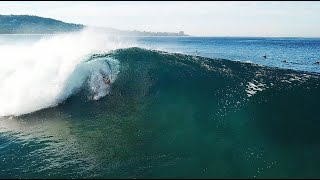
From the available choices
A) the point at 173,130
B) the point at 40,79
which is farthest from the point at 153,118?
the point at 40,79

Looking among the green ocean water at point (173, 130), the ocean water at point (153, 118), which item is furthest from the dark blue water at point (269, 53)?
the green ocean water at point (173, 130)

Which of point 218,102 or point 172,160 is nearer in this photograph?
point 172,160

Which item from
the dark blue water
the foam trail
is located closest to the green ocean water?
the foam trail

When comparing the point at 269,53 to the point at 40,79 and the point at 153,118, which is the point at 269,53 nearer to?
the point at 40,79

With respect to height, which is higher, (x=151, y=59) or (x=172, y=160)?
(x=151, y=59)

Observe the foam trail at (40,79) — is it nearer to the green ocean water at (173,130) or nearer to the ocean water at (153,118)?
the ocean water at (153,118)

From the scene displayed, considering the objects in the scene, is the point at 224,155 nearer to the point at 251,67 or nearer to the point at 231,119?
the point at 231,119

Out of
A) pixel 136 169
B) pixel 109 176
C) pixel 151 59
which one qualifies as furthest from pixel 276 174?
pixel 151 59
